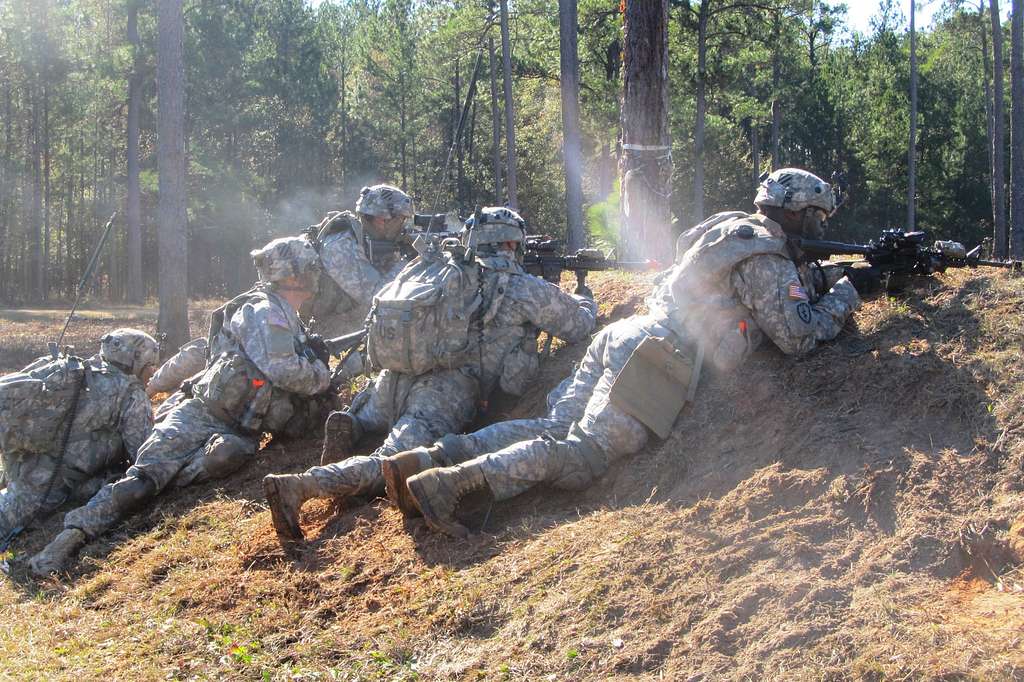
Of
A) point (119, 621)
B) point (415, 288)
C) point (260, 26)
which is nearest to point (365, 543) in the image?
point (119, 621)

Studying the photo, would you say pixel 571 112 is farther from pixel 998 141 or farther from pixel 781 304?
pixel 998 141

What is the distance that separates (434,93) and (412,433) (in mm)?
35705

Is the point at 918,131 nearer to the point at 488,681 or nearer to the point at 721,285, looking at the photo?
the point at 721,285

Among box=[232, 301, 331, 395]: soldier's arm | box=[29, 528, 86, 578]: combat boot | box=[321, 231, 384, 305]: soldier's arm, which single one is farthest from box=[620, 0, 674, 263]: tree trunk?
box=[29, 528, 86, 578]: combat boot

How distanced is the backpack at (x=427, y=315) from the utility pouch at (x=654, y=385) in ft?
5.03

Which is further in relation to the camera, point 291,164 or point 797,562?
point 291,164

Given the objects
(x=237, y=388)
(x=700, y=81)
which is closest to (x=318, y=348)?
(x=237, y=388)

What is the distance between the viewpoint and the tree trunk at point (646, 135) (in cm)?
1101

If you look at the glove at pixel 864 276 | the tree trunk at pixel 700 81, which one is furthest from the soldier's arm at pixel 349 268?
the tree trunk at pixel 700 81

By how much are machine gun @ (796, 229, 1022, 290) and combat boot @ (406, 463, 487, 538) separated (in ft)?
10.3

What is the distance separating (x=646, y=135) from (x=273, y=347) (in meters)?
5.46

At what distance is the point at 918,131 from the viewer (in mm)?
37906

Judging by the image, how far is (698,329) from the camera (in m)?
6.60

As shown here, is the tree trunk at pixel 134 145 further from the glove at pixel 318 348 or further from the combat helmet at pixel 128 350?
the glove at pixel 318 348
